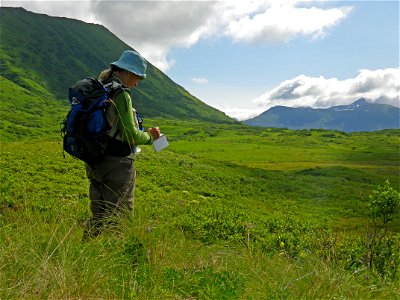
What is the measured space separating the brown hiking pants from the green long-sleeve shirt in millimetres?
379

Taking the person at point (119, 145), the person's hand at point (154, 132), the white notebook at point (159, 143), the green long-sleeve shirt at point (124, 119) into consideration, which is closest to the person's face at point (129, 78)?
the person at point (119, 145)

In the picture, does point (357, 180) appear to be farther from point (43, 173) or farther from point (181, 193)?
point (43, 173)

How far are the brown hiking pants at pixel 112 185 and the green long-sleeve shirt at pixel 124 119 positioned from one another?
38 cm

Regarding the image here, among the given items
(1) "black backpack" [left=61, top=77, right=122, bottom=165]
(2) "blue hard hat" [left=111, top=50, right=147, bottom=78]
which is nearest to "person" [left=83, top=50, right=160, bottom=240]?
(2) "blue hard hat" [left=111, top=50, right=147, bottom=78]

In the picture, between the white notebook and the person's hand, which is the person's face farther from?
the white notebook

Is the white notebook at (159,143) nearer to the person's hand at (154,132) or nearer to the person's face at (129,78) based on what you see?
the person's hand at (154,132)

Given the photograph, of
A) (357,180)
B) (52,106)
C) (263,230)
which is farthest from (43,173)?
(52,106)

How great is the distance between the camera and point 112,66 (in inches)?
245

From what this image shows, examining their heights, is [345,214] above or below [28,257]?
below

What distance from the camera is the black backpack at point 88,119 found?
5703 millimetres

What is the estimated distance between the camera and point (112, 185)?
6.21m

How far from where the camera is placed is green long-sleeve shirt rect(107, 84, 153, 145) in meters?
5.89

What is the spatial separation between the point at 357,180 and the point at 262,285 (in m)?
43.1

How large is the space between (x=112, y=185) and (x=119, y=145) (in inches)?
23.5
